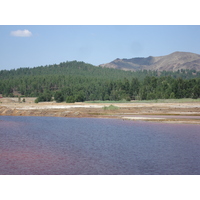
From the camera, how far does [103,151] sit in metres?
22.0

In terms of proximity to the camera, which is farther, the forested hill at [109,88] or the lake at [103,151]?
the forested hill at [109,88]

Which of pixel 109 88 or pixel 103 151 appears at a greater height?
pixel 109 88

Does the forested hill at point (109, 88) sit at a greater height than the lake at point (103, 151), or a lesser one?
greater

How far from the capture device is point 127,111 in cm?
5234

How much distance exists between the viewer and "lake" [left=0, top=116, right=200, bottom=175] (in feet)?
56.3

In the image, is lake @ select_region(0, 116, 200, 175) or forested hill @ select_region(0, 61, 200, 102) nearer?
lake @ select_region(0, 116, 200, 175)

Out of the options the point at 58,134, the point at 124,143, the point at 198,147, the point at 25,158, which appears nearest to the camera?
the point at 25,158

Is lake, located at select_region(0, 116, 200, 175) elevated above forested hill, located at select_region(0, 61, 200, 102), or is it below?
below

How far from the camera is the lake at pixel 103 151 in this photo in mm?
17172

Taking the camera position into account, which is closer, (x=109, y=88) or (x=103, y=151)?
(x=103, y=151)

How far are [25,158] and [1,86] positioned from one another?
4219 inches

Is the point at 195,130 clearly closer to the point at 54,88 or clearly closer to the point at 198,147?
the point at 198,147
